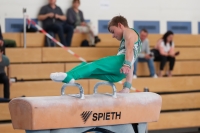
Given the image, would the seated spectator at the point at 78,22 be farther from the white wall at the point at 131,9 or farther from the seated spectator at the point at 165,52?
the seated spectator at the point at 165,52

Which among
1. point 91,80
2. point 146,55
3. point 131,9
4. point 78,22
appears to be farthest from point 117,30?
point 131,9

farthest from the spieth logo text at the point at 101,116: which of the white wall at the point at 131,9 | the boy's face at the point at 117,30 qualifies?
the white wall at the point at 131,9

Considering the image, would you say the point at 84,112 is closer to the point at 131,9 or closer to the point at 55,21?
the point at 55,21

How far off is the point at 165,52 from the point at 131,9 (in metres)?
1.74

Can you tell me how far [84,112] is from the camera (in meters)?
5.21

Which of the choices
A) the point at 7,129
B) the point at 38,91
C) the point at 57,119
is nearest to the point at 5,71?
the point at 38,91

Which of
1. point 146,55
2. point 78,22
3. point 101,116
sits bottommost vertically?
point 101,116

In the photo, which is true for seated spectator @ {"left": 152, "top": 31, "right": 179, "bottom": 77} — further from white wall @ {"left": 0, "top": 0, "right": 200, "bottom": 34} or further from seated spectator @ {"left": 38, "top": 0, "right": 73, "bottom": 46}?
seated spectator @ {"left": 38, "top": 0, "right": 73, "bottom": 46}

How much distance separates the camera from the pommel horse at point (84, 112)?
4.94m

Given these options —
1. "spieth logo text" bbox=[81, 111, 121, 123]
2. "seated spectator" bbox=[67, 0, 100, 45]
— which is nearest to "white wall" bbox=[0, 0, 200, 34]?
"seated spectator" bbox=[67, 0, 100, 45]

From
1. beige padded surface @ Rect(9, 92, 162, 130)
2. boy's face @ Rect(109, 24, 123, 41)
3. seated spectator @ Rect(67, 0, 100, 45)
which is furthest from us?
seated spectator @ Rect(67, 0, 100, 45)

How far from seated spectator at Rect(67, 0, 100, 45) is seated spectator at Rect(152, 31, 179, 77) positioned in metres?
1.34

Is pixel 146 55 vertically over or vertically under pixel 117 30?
under

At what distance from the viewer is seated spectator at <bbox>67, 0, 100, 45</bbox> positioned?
10375mm
